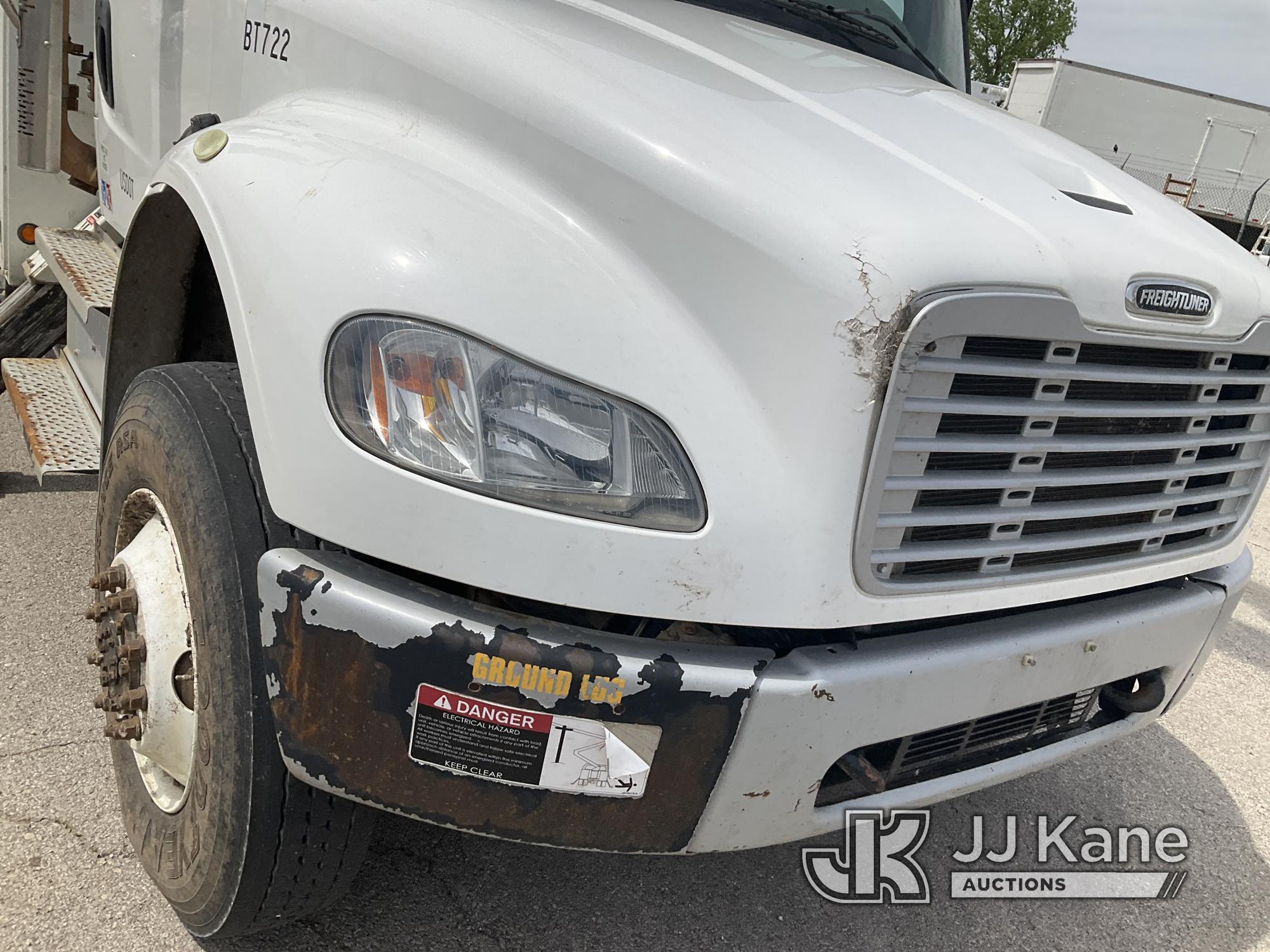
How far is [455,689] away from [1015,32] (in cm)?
3468

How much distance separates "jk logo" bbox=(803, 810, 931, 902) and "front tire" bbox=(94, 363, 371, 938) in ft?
3.84

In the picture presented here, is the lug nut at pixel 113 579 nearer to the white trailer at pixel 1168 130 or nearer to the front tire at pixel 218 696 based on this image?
the front tire at pixel 218 696

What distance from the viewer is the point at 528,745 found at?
5.00ft

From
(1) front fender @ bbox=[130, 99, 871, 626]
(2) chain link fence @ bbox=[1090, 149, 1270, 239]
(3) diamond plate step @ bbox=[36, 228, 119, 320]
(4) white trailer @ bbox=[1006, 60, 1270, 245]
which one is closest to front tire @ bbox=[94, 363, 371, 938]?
(1) front fender @ bbox=[130, 99, 871, 626]

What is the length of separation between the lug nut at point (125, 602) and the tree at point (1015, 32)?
3251cm

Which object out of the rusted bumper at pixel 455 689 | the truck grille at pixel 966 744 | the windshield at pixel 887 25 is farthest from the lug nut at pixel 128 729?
the windshield at pixel 887 25

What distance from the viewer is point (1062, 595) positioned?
73.8 inches

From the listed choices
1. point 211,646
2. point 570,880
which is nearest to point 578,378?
point 211,646

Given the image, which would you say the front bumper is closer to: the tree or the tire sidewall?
the tire sidewall

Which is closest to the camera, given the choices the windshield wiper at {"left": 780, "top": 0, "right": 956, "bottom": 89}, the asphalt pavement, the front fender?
the front fender

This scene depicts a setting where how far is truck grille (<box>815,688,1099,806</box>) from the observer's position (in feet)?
5.99

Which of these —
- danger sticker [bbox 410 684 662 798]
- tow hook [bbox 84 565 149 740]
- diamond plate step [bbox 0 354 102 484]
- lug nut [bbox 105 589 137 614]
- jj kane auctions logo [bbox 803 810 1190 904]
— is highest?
danger sticker [bbox 410 684 662 798]

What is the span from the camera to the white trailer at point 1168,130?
21062mm

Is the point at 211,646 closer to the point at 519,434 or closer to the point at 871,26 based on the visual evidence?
the point at 519,434
